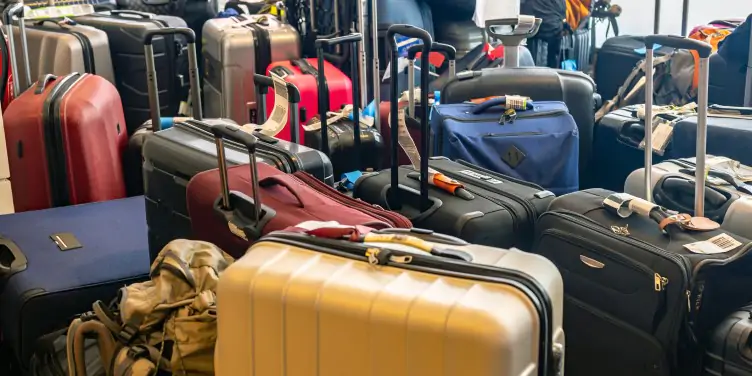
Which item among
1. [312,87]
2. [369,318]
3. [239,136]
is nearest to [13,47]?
[312,87]

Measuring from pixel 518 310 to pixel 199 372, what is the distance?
76 cm

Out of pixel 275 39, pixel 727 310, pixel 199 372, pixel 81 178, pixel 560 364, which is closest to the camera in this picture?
pixel 560 364

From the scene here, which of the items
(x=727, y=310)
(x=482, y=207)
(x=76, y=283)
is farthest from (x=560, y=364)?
(x=76, y=283)

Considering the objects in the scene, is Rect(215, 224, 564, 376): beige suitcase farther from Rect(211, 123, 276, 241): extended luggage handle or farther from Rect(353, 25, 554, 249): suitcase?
Rect(353, 25, 554, 249): suitcase

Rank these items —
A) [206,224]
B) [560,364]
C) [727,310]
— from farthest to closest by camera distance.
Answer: [206,224]
[727,310]
[560,364]

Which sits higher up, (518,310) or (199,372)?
(518,310)

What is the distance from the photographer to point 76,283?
2.29m

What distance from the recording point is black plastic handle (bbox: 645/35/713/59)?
7.22 feet

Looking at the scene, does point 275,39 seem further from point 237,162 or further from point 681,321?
point 681,321

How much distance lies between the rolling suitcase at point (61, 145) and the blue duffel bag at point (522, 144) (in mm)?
1298

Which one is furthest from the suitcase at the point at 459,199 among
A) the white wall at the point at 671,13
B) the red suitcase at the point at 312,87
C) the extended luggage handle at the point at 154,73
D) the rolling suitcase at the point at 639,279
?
the white wall at the point at 671,13

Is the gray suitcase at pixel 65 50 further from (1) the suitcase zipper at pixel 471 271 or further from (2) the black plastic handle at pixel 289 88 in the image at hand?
(1) the suitcase zipper at pixel 471 271

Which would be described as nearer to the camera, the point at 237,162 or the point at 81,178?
the point at 237,162

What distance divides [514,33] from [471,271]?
2258 millimetres
